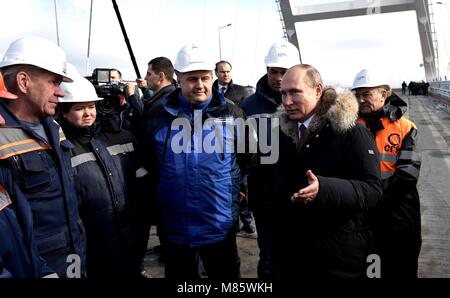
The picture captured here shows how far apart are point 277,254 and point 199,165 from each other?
66cm

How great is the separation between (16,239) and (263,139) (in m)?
1.67

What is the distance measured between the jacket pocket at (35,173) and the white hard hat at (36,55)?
400mm

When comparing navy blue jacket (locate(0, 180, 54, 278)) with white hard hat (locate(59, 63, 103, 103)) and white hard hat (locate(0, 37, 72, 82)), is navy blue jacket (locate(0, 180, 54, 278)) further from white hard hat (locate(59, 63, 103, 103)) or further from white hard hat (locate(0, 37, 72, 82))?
white hard hat (locate(59, 63, 103, 103))

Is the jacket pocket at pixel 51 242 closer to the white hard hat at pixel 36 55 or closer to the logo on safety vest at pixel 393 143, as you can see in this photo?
the white hard hat at pixel 36 55

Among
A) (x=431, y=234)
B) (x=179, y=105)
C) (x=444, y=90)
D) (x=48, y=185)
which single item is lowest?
(x=431, y=234)

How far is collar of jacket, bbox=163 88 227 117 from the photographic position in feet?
7.47

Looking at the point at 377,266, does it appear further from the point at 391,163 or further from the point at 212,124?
the point at 212,124

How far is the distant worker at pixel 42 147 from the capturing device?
1.54 meters

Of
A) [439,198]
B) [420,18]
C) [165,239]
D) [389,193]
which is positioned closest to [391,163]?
[389,193]

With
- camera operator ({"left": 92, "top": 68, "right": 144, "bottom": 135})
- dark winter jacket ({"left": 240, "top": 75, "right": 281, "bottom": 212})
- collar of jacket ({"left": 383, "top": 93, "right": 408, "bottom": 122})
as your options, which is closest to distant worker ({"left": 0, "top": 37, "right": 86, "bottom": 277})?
camera operator ({"left": 92, "top": 68, "right": 144, "bottom": 135})

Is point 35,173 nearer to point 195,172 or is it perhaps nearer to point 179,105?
point 195,172

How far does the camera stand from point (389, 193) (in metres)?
2.26

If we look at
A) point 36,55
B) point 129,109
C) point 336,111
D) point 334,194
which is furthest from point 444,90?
point 36,55

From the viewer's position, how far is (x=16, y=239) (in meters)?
1.33
